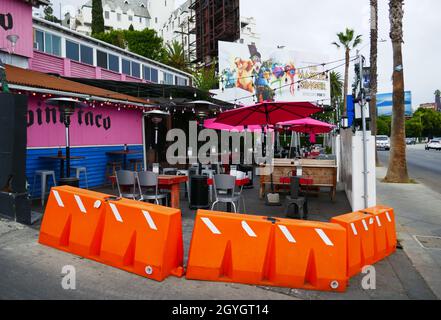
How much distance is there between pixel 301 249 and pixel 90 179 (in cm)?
931

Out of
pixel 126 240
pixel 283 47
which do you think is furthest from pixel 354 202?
pixel 283 47

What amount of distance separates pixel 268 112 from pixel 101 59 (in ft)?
45.6

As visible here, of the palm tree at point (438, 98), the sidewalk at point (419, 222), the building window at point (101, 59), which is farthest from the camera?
the palm tree at point (438, 98)

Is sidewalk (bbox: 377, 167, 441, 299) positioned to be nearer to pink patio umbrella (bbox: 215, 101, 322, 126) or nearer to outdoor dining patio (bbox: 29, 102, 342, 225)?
outdoor dining patio (bbox: 29, 102, 342, 225)

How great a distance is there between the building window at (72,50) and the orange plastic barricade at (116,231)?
13.9 m

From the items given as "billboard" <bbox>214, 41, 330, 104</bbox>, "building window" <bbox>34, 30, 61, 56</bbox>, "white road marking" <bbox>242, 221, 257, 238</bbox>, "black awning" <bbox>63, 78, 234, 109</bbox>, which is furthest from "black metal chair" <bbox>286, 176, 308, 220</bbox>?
"billboard" <bbox>214, 41, 330, 104</bbox>

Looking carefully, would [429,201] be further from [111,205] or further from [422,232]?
[111,205]

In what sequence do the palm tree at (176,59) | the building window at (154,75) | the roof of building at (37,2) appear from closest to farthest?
the roof of building at (37,2) → the building window at (154,75) → the palm tree at (176,59)

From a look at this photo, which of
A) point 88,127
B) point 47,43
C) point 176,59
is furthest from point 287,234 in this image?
point 176,59

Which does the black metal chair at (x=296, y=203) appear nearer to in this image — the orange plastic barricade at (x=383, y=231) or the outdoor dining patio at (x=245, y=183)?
the outdoor dining patio at (x=245, y=183)

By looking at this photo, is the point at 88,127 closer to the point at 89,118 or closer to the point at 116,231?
the point at 89,118

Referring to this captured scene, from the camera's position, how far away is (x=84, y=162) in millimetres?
11328

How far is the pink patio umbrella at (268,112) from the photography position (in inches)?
308

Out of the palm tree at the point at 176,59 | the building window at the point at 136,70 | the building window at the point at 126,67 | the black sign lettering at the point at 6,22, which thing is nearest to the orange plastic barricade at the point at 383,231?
the black sign lettering at the point at 6,22
